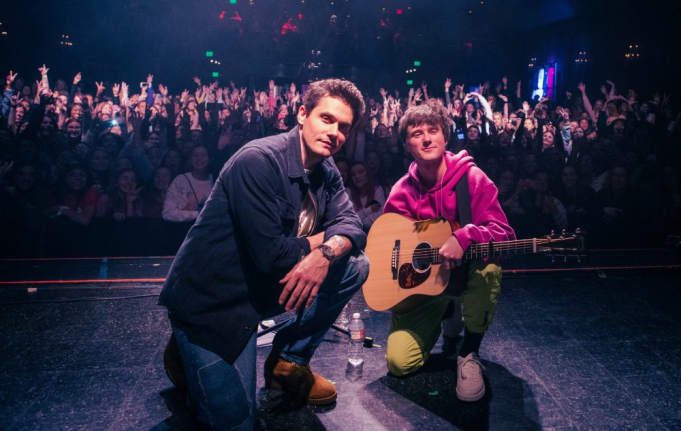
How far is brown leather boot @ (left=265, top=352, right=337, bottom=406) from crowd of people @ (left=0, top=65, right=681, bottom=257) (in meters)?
3.87

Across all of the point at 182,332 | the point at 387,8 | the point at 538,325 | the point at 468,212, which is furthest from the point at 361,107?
the point at 387,8

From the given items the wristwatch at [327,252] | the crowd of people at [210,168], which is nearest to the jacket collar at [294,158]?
the wristwatch at [327,252]

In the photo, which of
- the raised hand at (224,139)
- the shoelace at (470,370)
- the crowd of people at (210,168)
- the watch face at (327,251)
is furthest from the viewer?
the raised hand at (224,139)

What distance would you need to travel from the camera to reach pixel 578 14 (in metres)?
13.2

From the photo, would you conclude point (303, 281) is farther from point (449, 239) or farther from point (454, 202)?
point (454, 202)

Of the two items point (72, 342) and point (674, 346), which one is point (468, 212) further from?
point (72, 342)

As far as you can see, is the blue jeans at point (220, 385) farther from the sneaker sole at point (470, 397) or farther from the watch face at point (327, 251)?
the sneaker sole at point (470, 397)

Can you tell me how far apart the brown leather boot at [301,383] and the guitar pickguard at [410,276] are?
741 millimetres

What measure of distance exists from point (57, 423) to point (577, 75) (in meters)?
15.7

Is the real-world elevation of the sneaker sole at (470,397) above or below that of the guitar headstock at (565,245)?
below

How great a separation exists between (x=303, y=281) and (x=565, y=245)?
63.3 inches

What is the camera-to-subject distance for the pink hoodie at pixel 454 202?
2334 mm

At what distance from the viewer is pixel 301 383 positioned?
2.11 m

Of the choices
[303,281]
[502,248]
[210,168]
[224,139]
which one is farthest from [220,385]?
[224,139]
